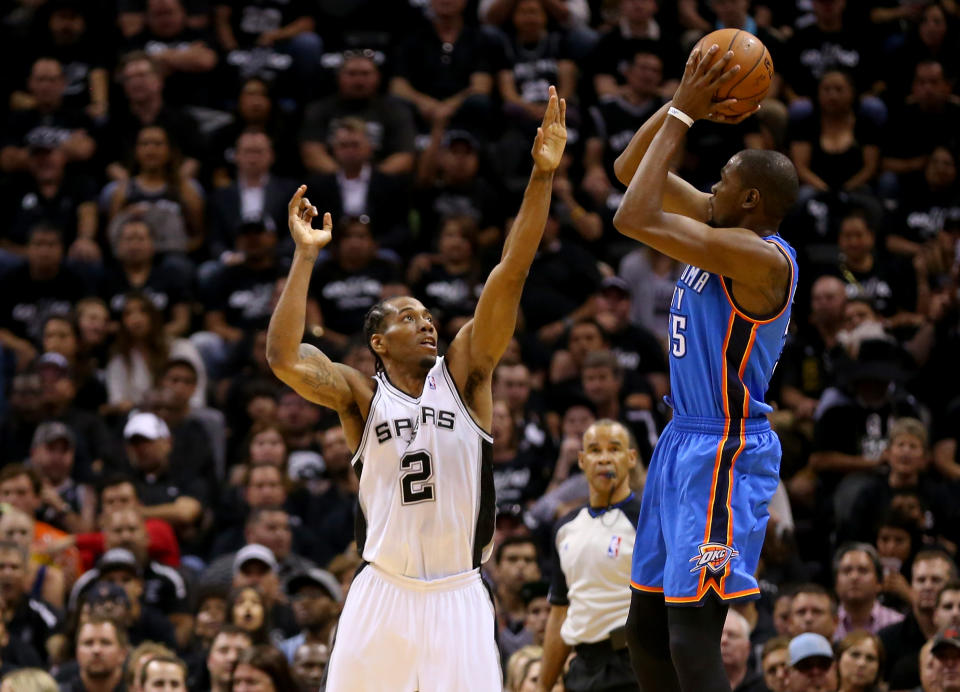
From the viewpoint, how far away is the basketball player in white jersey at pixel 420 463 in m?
6.95

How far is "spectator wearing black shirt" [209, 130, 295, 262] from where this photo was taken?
15.4 m

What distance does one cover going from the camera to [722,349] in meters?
6.41

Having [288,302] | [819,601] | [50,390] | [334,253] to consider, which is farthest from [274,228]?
[288,302]

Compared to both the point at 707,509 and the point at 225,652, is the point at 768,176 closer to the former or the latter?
the point at 707,509

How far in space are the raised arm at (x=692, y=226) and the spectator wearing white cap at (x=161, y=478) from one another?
746 cm

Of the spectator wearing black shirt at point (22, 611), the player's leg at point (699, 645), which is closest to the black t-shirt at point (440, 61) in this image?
the spectator wearing black shirt at point (22, 611)

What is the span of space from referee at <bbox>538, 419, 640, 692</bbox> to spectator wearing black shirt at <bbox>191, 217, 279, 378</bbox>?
6408 millimetres

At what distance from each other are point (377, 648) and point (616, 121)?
386 inches

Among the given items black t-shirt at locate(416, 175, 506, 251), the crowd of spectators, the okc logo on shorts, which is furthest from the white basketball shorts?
black t-shirt at locate(416, 175, 506, 251)

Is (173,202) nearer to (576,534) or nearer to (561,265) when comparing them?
(561,265)

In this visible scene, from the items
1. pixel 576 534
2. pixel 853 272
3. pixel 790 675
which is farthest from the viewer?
pixel 853 272

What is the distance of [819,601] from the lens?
10.3 meters

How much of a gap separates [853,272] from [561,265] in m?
2.67

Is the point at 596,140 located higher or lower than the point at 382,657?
lower
